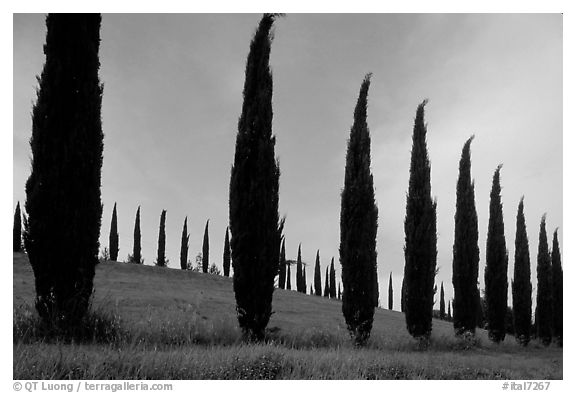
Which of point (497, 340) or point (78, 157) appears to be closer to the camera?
point (78, 157)

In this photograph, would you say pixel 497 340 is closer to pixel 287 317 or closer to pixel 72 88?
pixel 287 317

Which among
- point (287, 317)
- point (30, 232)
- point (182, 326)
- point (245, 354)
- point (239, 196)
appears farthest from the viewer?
point (287, 317)

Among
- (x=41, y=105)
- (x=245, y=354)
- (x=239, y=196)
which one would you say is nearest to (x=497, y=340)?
(x=239, y=196)

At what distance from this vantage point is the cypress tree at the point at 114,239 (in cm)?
5012

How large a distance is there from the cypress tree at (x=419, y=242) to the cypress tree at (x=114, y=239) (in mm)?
35196

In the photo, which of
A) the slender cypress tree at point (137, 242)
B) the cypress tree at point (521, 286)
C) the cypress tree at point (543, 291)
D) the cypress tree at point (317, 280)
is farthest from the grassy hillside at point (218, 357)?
the cypress tree at point (317, 280)

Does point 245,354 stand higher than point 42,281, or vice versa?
point 42,281

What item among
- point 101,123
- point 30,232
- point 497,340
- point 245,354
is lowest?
point 497,340

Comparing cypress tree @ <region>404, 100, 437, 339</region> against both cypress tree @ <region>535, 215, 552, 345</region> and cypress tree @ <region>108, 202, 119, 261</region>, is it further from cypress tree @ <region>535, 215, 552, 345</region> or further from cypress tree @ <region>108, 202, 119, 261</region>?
cypress tree @ <region>108, 202, 119, 261</region>

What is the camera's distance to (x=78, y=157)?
436 inches

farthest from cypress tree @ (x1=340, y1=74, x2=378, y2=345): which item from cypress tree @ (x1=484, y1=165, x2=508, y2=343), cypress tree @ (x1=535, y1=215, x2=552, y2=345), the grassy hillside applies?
cypress tree @ (x1=535, y1=215, x2=552, y2=345)

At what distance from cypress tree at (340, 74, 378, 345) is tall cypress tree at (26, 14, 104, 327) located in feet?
33.7
